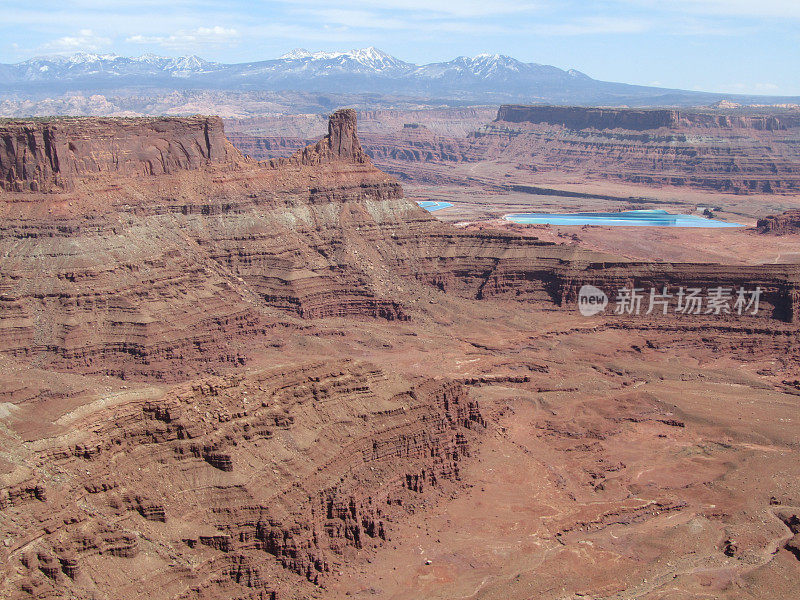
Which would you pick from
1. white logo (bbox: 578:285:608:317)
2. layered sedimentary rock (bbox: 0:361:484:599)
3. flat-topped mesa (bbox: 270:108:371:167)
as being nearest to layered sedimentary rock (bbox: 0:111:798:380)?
flat-topped mesa (bbox: 270:108:371:167)

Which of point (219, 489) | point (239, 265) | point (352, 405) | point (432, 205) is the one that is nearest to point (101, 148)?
point (239, 265)

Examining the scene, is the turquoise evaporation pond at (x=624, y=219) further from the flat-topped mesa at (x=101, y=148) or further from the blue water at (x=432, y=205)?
the flat-topped mesa at (x=101, y=148)

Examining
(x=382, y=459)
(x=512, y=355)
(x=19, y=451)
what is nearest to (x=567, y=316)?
(x=512, y=355)

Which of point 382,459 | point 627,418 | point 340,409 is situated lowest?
point 627,418

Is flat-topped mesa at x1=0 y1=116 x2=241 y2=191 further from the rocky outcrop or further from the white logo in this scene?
the rocky outcrop

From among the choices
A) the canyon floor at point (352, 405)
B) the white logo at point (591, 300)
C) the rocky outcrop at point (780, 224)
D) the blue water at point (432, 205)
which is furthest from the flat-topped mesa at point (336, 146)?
the rocky outcrop at point (780, 224)

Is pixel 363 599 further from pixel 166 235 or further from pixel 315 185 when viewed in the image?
pixel 315 185

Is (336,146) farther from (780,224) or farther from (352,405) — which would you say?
(780,224)
